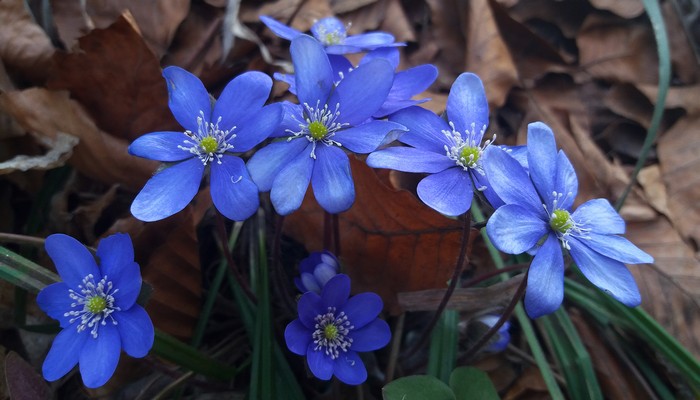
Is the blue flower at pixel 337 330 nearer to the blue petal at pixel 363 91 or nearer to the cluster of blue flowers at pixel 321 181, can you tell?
the cluster of blue flowers at pixel 321 181

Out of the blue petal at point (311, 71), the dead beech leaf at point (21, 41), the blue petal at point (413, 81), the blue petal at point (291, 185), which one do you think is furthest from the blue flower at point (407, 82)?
the dead beech leaf at point (21, 41)

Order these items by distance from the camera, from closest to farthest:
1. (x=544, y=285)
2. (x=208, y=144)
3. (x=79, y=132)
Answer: (x=544, y=285)
(x=208, y=144)
(x=79, y=132)

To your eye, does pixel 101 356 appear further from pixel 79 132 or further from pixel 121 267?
pixel 79 132

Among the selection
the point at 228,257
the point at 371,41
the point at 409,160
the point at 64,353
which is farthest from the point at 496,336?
the point at 64,353

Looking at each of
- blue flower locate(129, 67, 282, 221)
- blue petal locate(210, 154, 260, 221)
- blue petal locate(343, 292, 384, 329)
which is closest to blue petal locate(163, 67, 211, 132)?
blue flower locate(129, 67, 282, 221)

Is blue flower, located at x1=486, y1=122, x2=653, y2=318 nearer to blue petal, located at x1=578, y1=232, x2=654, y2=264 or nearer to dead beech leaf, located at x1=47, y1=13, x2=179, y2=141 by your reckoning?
blue petal, located at x1=578, y1=232, x2=654, y2=264

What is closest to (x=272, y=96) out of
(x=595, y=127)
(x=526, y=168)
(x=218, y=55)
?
(x=218, y=55)
